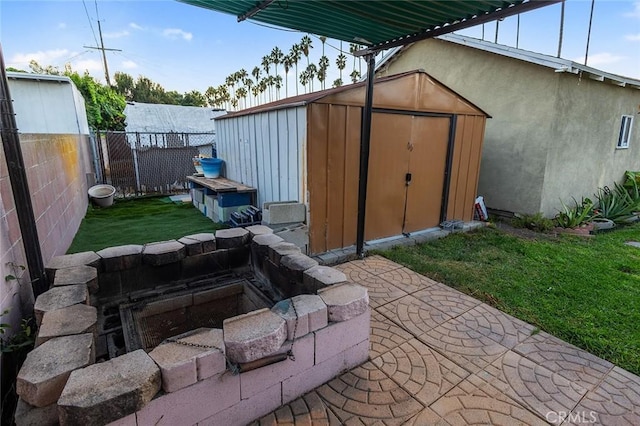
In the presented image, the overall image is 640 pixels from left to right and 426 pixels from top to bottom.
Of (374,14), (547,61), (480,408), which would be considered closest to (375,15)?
(374,14)

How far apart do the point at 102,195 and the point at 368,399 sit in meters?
7.98

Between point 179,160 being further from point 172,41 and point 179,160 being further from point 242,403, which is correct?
point 242,403

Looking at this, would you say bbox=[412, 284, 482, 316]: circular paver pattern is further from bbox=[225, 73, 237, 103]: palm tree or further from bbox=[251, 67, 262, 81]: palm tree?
bbox=[225, 73, 237, 103]: palm tree

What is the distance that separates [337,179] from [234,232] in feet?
5.48

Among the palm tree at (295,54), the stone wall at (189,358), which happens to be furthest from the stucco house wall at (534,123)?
the palm tree at (295,54)

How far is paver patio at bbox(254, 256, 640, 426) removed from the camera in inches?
72.8

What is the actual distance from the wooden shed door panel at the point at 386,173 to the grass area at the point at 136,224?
2895 mm

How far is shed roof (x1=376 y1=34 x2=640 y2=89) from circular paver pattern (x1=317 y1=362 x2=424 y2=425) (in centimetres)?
586

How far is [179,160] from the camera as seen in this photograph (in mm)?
9531

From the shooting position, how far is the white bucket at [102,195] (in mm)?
7260

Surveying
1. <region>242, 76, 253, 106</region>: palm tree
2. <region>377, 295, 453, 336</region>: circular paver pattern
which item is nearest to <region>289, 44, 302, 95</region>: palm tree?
<region>242, 76, 253, 106</region>: palm tree

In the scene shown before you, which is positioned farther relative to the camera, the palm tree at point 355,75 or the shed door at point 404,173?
the palm tree at point 355,75

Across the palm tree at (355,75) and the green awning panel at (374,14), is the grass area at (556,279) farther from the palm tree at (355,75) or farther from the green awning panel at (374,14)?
the palm tree at (355,75)

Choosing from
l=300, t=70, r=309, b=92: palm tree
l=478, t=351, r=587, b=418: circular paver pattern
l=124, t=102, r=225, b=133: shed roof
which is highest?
l=300, t=70, r=309, b=92: palm tree
